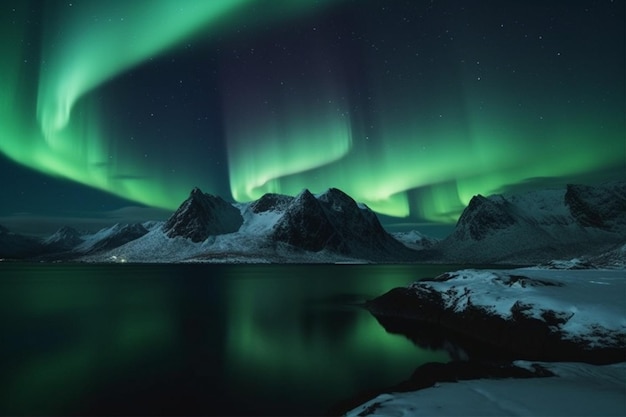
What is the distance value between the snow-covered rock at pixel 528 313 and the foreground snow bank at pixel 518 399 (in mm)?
5692

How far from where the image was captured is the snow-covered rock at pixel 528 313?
21484 millimetres

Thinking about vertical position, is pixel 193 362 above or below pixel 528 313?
below

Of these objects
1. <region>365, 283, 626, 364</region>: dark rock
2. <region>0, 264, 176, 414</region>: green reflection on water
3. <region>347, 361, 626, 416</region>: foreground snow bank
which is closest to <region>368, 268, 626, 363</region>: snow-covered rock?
<region>365, 283, 626, 364</region>: dark rock

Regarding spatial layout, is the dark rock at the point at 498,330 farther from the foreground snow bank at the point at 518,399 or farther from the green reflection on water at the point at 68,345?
the green reflection on water at the point at 68,345

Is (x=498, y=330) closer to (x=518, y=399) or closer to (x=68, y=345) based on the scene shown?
(x=518, y=399)

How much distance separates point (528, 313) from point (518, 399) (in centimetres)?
1503

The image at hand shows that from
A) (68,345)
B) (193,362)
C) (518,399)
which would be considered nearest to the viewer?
(518,399)

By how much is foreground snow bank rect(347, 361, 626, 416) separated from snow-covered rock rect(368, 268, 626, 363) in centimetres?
569

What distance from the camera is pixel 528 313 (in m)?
25.9

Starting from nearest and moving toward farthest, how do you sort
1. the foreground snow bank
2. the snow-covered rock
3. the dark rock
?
1. the foreground snow bank
2. the dark rock
3. the snow-covered rock

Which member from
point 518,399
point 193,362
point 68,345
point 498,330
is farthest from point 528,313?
point 68,345

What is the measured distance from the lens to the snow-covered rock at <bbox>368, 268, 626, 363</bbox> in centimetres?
2148

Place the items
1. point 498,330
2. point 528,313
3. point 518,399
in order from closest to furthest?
point 518,399 < point 528,313 < point 498,330

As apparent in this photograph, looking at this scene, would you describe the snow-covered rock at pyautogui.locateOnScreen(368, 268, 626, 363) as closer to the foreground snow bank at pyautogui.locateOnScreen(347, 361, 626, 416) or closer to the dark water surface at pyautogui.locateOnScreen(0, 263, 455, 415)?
the dark water surface at pyautogui.locateOnScreen(0, 263, 455, 415)
